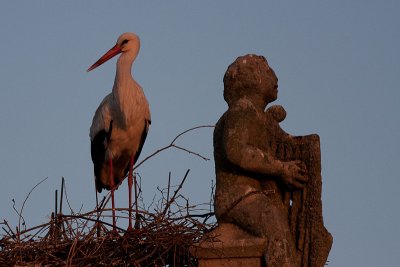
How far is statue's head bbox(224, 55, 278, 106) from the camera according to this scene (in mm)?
6449

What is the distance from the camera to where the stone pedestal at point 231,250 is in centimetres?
614

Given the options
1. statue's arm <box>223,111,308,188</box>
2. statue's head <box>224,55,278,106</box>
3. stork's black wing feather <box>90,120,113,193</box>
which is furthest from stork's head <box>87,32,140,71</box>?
statue's arm <box>223,111,308,188</box>

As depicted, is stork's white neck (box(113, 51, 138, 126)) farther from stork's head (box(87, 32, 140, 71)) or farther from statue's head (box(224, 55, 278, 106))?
statue's head (box(224, 55, 278, 106))

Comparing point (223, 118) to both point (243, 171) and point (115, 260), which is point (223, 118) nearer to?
point (243, 171)

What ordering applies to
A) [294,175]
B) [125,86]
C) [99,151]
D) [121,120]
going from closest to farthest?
[294,175] < [125,86] < [121,120] < [99,151]

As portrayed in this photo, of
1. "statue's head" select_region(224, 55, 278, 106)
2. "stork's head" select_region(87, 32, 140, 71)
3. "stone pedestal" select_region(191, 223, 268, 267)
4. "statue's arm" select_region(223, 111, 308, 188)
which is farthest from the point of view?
"stork's head" select_region(87, 32, 140, 71)

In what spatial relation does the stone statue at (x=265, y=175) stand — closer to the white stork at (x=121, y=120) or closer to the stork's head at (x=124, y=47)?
the white stork at (x=121, y=120)

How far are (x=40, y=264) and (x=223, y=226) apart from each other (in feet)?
4.92

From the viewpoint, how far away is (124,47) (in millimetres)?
11414

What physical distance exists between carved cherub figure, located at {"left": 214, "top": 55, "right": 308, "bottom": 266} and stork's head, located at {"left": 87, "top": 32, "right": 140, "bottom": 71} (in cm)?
498

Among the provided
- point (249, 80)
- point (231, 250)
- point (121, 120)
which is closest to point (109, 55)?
point (121, 120)

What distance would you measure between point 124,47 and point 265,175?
535cm

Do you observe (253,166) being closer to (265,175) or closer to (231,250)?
(265,175)

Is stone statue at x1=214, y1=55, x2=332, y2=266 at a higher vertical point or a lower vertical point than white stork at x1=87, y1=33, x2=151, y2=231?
lower
